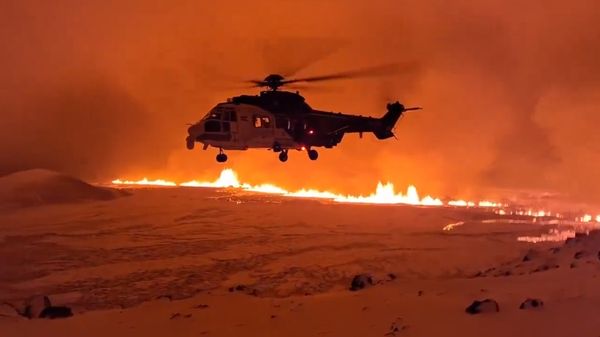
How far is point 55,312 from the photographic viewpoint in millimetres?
6422

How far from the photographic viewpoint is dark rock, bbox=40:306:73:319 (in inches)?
251

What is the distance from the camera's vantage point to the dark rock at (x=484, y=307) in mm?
5355

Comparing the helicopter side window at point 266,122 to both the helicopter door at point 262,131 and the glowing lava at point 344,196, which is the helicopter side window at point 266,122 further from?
the glowing lava at point 344,196

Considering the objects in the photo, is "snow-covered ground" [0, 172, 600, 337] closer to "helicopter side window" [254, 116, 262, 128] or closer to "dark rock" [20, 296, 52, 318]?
"dark rock" [20, 296, 52, 318]

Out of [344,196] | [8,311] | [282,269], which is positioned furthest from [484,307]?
[344,196]

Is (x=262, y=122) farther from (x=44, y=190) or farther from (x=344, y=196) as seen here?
(x=344, y=196)

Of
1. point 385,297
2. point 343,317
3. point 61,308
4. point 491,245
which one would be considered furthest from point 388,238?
point 61,308

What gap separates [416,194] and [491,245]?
9.30 m

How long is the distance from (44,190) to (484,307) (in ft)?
49.3

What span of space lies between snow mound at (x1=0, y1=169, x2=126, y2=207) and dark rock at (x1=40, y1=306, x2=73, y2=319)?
34.4 ft

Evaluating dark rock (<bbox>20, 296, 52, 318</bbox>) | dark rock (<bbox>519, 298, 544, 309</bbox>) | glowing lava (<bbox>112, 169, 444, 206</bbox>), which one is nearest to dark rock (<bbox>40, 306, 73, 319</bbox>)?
dark rock (<bbox>20, 296, 52, 318</bbox>)

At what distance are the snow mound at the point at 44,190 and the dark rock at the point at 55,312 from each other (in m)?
10.5

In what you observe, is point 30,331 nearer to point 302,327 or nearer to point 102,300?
point 102,300

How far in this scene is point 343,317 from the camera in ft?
19.0
